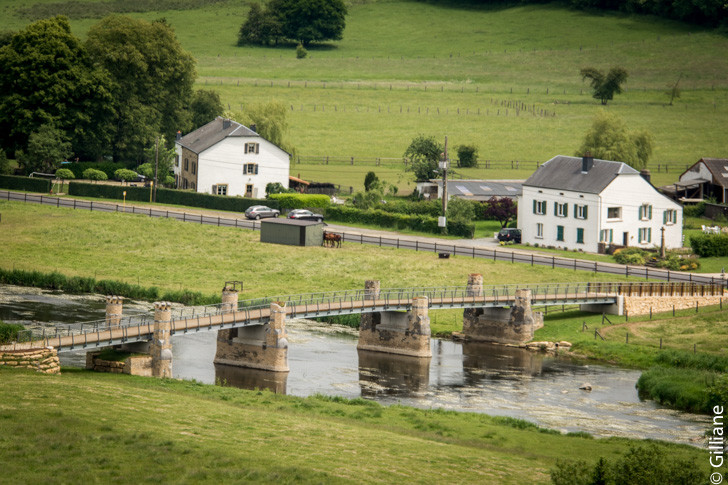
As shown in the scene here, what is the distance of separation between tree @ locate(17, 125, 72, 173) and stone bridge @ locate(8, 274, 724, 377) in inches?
1867

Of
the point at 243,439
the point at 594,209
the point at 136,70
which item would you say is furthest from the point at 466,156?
the point at 243,439

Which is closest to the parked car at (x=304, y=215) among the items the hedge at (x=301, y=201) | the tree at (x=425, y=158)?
the hedge at (x=301, y=201)

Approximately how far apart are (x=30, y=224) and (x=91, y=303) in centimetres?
2575

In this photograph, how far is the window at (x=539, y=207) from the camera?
102 m

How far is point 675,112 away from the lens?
176 m

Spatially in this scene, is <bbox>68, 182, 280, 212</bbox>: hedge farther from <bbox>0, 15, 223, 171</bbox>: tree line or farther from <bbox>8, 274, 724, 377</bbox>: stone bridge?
<bbox>8, 274, 724, 377</bbox>: stone bridge

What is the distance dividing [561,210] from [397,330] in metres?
32.1

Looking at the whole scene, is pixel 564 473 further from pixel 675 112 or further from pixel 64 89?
pixel 675 112

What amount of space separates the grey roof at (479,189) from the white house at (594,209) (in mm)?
11465

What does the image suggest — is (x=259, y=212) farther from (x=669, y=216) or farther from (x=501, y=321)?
(x=501, y=321)

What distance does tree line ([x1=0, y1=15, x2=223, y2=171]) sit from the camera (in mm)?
120688

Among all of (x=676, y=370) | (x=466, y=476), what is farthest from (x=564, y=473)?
(x=676, y=370)

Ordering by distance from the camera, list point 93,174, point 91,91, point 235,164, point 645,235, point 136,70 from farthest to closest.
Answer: point 136,70 < point 91,91 < point 93,174 < point 235,164 < point 645,235

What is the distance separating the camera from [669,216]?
10319cm
